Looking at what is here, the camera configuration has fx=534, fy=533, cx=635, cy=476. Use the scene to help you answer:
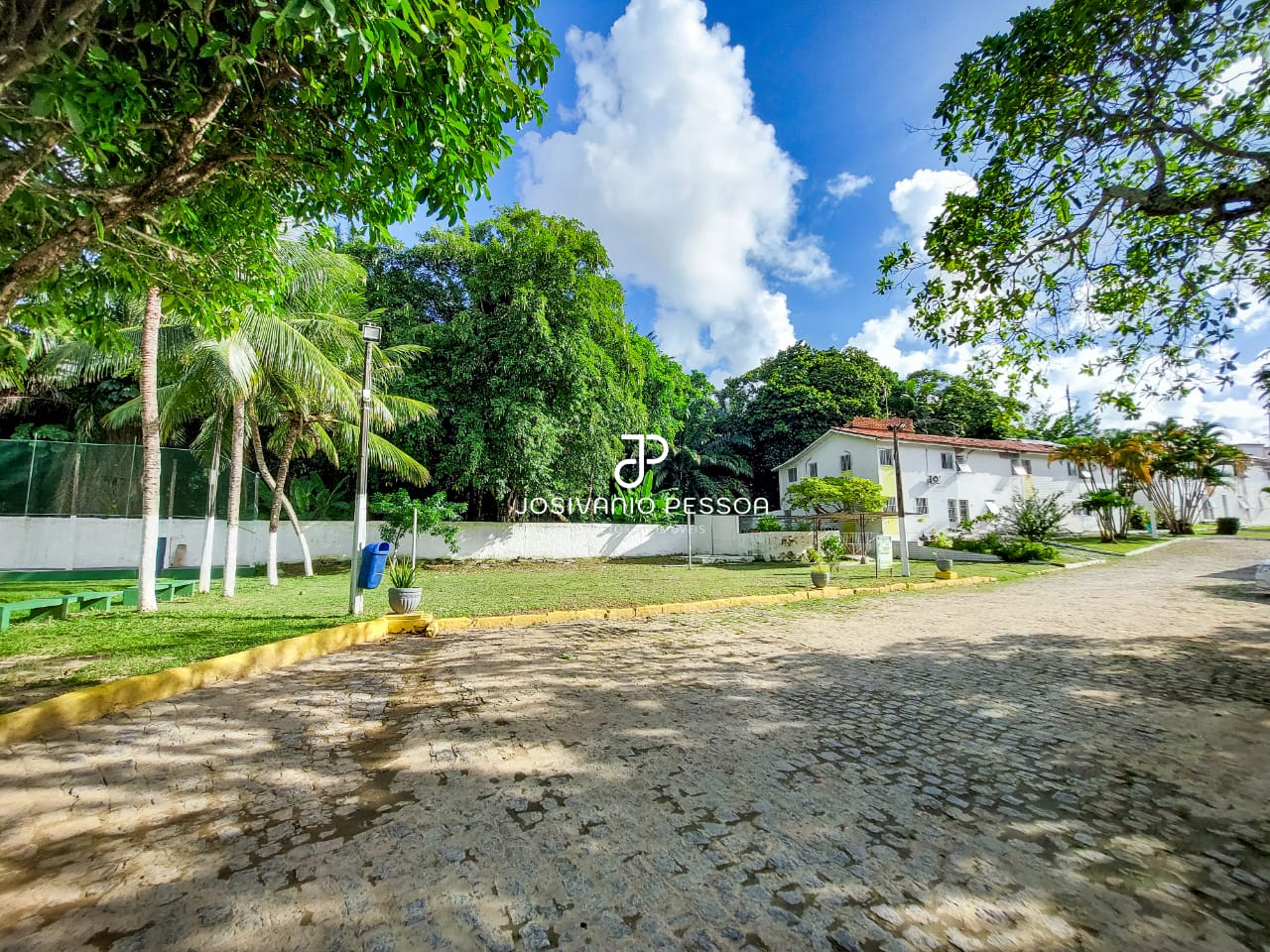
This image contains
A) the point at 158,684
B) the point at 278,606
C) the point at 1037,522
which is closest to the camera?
the point at 158,684

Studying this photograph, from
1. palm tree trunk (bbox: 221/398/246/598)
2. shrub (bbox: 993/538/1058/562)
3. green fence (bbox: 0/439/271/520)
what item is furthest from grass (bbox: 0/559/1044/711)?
green fence (bbox: 0/439/271/520)

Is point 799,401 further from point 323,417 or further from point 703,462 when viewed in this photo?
point 323,417

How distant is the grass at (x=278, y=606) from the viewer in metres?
5.45

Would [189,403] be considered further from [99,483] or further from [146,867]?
[146,867]

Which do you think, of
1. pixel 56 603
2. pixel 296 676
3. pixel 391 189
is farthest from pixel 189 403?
pixel 391 189

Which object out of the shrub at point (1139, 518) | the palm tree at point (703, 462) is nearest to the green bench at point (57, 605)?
the palm tree at point (703, 462)

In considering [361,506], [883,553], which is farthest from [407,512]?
[883,553]

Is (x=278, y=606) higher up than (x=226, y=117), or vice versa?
(x=226, y=117)

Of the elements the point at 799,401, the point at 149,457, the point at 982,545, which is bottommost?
the point at 982,545

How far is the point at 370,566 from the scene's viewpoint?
871 centimetres

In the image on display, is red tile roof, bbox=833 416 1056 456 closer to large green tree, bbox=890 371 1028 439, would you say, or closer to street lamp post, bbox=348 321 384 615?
large green tree, bbox=890 371 1028 439

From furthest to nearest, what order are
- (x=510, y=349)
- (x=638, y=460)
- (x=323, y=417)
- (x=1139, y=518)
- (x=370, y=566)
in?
(x=1139, y=518) < (x=638, y=460) < (x=510, y=349) < (x=323, y=417) < (x=370, y=566)

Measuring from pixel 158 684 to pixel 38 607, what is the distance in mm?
5120

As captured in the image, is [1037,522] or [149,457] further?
[1037,522]
